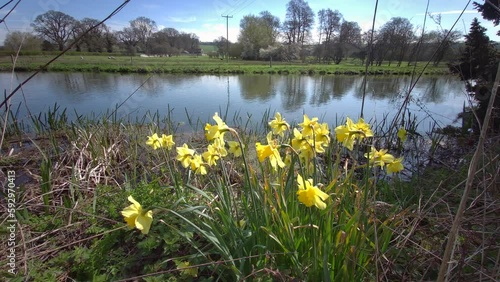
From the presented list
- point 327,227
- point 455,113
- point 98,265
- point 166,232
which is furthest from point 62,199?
point 455,113

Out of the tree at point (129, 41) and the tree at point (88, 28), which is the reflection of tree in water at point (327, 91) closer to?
the tree at point (88, 28)

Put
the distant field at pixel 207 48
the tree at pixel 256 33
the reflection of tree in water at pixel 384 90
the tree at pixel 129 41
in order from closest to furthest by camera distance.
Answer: the reflection of tree in water at pixel 384 90, the tree at pixel 129 41, the tree at pixel 256 33, the distant field at pixel 207 48

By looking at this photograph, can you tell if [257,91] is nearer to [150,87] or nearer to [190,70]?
[150,87]

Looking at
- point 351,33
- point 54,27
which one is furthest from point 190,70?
point 54,27

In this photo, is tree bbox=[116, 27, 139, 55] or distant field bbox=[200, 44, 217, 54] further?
distant field bbox=[200, 44, 217, 54]

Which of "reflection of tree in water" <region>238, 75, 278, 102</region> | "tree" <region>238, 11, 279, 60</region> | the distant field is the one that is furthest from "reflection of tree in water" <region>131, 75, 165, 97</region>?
the distant field

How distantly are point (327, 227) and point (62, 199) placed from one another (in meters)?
1.97

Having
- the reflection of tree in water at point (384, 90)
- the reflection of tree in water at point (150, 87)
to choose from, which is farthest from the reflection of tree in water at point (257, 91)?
the reflection of tree in water at point (384, 90)

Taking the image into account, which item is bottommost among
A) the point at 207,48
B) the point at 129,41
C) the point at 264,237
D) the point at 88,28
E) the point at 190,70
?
the point at 264,237


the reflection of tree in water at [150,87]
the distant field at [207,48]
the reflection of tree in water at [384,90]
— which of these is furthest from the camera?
the distant field at [207,48]

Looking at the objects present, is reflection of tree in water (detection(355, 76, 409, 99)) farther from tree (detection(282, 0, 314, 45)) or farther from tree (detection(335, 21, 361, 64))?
tree (detection(282, 0, 314, 45))

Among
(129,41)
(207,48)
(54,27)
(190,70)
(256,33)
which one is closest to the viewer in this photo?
(54,27)

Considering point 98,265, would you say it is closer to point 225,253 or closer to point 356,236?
point 225,253

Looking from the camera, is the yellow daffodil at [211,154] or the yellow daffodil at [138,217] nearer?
the yellow daffodil at [138,217]
